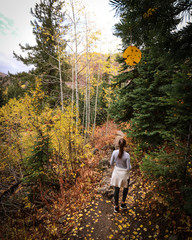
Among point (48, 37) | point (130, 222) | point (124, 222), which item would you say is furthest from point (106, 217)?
point (48, 37)

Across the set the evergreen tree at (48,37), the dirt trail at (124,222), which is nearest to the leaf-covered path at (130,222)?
the dirt trail at (124,222)

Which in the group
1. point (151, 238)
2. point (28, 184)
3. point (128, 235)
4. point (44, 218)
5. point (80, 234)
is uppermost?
point (151, 238)

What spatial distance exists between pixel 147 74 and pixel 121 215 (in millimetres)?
5245

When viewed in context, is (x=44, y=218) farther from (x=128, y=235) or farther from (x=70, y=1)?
(x=70, y=1)

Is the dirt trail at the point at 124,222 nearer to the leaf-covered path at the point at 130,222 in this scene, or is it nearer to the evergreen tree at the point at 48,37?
the leaf-covered path at the point at 130,222

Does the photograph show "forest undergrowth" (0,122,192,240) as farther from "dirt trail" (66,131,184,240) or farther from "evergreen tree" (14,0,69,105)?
"evergreen tree" (14,0,69,105)

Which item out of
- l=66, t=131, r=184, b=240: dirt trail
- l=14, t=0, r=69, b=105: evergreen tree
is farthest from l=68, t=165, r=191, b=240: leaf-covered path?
l=14, t=0, r=69, b=105: evergreen tree

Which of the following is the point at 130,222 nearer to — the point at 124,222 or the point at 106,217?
the point at 124,222

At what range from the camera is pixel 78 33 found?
23.5 feet

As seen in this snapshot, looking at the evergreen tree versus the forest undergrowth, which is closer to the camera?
the forest undergrowth

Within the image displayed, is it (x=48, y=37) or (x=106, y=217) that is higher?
(x=48, y=37)

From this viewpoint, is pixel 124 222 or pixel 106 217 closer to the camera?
pixel 124 222

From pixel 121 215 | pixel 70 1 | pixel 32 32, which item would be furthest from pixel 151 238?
pixel 32 32

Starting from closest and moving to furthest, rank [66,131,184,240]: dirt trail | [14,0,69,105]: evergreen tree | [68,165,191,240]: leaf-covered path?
[68,165,191,240]: leaf-covered path
[66,131,184,240]: dirt trail
[14,0,69,105]: evergreen tree
